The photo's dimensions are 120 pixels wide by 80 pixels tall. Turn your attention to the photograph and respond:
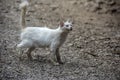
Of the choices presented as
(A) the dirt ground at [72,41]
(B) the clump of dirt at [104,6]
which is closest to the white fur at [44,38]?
(A) the dirt ground at [72,41]

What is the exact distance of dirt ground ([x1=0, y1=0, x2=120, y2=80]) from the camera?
6.08m

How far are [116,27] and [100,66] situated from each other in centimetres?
298

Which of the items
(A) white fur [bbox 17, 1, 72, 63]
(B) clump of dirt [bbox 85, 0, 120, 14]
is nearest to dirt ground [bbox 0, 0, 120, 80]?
(B) clump of dirt [bbox 85, 0, 120, 14]

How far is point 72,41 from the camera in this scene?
7.99 meters

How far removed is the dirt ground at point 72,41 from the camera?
6078mm

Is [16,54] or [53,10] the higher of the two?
[53,10]

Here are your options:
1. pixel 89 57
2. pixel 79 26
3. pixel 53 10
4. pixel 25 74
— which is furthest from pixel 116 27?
pixel 25 74

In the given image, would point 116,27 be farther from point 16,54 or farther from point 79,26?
point 16,54

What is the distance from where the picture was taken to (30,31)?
21.2ft

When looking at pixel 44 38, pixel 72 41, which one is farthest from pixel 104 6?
pixel 44 38

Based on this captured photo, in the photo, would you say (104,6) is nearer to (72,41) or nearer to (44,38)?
(72,41)

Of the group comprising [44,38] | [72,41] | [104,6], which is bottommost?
[72,41]

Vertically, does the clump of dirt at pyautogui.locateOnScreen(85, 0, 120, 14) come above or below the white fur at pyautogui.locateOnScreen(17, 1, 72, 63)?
above

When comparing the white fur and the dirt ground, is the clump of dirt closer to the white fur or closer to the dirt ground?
the dirt ground
